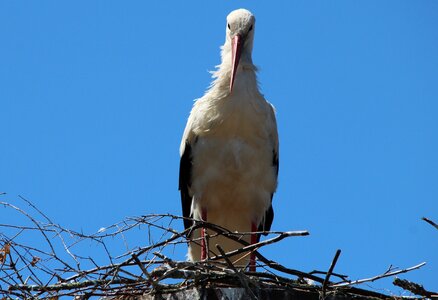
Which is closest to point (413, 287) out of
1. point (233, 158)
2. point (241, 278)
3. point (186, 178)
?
point (241, 278)

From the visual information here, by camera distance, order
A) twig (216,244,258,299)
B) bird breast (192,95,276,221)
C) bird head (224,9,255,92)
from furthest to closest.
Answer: bird head (224,9,255,92) < bird breast (192,95,276,221) < twig (216,244,258,299)

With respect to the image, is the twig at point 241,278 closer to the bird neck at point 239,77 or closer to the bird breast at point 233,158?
the bird breast at point 233,158

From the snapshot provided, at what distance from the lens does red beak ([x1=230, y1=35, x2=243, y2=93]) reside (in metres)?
7.39

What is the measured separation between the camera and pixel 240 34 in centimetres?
756

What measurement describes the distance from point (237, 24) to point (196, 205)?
1.26 m

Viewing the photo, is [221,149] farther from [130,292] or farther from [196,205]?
[130,292]

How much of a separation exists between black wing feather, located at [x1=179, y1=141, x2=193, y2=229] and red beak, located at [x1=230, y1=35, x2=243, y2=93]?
0.54 m

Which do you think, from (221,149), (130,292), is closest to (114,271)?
(130,292)

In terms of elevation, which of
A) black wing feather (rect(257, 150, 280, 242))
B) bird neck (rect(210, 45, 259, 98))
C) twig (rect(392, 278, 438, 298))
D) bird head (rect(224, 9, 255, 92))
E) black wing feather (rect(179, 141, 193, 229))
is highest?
bird head (rect(224, 9, 255, 92))

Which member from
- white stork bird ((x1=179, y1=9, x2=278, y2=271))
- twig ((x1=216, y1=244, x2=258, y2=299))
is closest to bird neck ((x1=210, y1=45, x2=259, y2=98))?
white stork bird ((x1=179, y1=9, x2=278, y2=271))

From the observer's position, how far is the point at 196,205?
7.62 m

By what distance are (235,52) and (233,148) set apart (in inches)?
25.7

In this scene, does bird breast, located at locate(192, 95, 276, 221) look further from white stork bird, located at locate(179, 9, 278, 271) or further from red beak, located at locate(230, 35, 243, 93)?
red beak, located at locate(230, 35, 243, 93)

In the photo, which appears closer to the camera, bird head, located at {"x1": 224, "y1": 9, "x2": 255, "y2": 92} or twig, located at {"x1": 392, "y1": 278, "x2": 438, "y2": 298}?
twig, located at {"x1": 392, "y1": 278, "x2": 438, "y2": 298}
